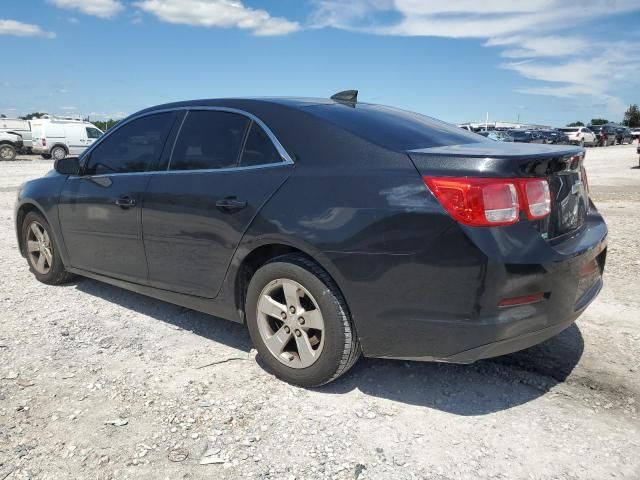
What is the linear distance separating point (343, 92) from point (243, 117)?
0.98 meters

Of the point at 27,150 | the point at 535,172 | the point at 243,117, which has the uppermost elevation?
the point at 243,117

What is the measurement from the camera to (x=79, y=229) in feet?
14.6

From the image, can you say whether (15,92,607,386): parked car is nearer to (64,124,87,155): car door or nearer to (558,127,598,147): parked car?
(64,124,87,155): car door

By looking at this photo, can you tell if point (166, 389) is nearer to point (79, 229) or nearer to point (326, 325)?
point (326, 325)

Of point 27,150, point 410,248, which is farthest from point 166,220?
point 27,150

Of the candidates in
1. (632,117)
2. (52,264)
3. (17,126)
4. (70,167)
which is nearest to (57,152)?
(17,126)

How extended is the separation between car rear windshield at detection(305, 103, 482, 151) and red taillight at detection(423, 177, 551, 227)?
0.39 m

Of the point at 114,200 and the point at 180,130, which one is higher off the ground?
the point at 180,130

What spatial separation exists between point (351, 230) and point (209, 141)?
1369mm

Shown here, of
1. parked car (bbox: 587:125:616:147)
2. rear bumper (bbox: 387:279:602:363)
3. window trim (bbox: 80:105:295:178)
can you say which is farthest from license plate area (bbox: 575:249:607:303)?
parked car (bbox: 587:125:616:147)

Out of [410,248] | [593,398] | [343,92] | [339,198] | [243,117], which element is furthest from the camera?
[343,92]

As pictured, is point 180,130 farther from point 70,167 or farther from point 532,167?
point 532,167

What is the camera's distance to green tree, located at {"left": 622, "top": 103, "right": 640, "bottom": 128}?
83.3 m

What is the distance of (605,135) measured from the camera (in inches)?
1837
